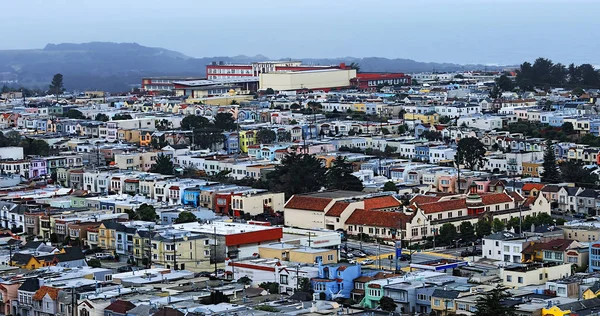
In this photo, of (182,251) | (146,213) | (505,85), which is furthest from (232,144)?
(182,251)

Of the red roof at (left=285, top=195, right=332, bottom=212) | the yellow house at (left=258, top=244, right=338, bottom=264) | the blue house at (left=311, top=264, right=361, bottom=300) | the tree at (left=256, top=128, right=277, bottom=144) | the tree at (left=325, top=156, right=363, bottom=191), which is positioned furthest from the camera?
the tree at (left=256, top=128, right=277, bottom=144)

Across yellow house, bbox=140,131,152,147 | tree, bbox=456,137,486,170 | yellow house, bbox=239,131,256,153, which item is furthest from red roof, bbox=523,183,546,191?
yellow house, bbox=140,131,152,147

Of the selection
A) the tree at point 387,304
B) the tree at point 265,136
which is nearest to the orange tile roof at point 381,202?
the tree at point 387,304

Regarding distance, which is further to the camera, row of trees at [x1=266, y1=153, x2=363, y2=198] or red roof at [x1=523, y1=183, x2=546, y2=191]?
row of trees at [x1=266, y1=153, x2=363, y2=198]

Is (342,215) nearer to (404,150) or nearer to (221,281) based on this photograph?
(221,281)

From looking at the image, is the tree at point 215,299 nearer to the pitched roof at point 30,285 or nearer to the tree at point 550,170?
the pitched roof at point 30,285

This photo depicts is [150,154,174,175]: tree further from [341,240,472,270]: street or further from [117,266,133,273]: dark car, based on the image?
[117,266,133,273]: dark car
